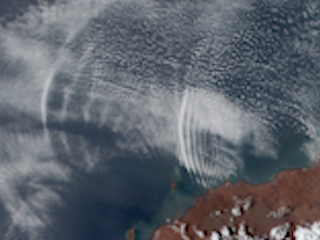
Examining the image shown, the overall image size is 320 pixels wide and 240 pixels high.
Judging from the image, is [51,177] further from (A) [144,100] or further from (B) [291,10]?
(B) [291,10]

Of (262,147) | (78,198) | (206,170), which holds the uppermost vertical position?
(262,147)

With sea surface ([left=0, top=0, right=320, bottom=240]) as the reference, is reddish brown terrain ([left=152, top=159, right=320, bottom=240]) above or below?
below

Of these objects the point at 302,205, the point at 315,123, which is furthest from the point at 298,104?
the point at 302,205

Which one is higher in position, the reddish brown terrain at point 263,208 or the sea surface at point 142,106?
the sea surface at point 142,106

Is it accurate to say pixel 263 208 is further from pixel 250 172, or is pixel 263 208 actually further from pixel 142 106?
pixel 142 106

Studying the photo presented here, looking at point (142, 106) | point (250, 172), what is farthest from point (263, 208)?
point (142, 106)
